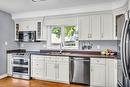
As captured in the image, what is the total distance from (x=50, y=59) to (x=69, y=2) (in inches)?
73.7

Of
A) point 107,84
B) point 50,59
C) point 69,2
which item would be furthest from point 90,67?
point 69,2

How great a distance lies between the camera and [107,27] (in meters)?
3.95

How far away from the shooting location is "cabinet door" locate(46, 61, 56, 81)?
13.9ft

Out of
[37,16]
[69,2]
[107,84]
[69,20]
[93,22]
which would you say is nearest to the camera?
[107,84]

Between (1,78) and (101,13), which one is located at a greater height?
(101,13)

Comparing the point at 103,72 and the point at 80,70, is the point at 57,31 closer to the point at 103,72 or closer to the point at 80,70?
the point at 80,70

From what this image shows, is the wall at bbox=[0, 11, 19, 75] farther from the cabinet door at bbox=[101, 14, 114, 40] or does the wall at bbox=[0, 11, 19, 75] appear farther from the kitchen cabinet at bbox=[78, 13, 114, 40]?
the cabinet door at bbox=[101, 14, 114, 40]

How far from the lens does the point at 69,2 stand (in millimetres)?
3850

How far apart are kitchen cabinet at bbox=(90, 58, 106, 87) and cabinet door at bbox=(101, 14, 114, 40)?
31.1 inches

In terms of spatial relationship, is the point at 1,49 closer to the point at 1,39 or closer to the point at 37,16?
the point at 1,39

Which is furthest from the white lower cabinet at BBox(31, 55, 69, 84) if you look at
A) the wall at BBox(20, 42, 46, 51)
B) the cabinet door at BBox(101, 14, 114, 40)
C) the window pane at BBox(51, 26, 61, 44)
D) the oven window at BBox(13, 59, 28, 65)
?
the cabinet door at BBox(101, 14, 114, 40)

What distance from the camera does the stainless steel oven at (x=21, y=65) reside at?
15.0 feet

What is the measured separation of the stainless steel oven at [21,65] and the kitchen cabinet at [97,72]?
2.19 m

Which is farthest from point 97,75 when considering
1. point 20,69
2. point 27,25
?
point 27,25
